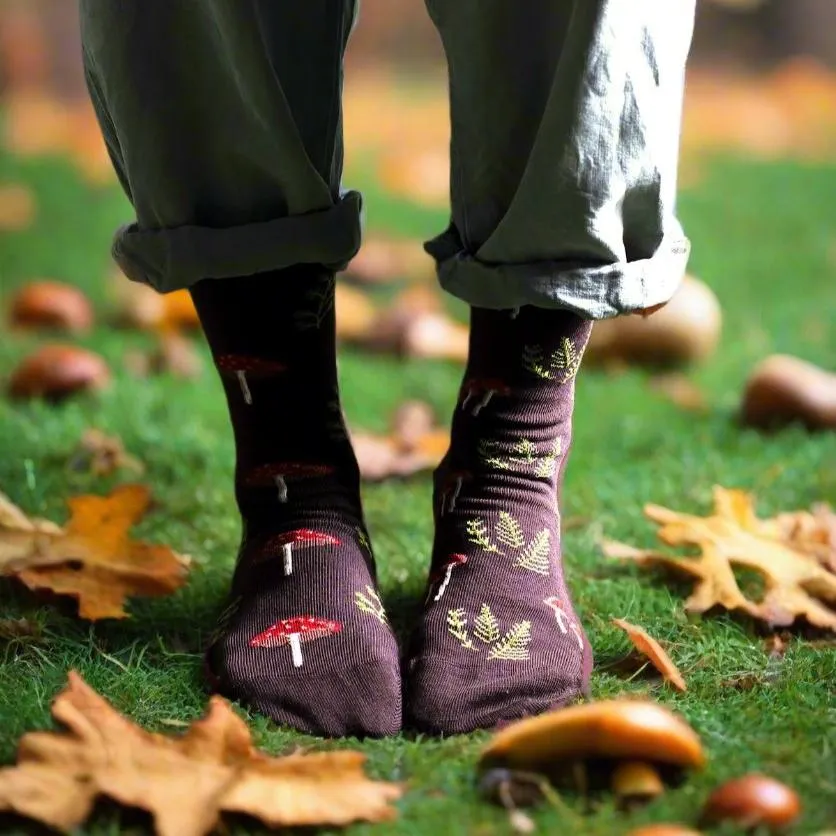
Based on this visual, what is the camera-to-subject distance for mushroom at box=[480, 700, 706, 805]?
65 cm

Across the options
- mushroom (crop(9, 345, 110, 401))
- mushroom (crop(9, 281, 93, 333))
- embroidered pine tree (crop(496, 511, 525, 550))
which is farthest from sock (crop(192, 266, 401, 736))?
mushroom (crop(9, 281, 93, 333))

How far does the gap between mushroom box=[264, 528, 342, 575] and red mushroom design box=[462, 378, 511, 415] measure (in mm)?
144

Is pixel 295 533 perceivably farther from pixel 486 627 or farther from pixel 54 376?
pixel 54 376

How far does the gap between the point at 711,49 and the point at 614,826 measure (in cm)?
342

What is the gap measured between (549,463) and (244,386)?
24 cm

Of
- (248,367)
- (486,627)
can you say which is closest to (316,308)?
(248,367)

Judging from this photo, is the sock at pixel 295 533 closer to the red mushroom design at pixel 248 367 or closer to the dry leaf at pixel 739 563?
the red mushroom design at pixel 248 367

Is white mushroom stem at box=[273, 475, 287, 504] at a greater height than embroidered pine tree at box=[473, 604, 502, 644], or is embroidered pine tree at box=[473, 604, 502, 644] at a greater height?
white mushroom stem at box=[273, 475, 287, 504]

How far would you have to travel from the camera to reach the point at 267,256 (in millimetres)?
851

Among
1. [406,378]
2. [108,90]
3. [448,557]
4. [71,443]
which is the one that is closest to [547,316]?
[448,557]

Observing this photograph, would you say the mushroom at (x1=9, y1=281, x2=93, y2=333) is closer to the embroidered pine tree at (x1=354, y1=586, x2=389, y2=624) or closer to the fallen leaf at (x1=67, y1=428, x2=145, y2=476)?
the fallen leaf at (x1=67, y1=428, x2=145, y2=476)

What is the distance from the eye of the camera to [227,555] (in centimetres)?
110

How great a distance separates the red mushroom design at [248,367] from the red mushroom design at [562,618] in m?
0.26

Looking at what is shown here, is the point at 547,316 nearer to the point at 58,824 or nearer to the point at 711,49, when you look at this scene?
the point at 58,824
